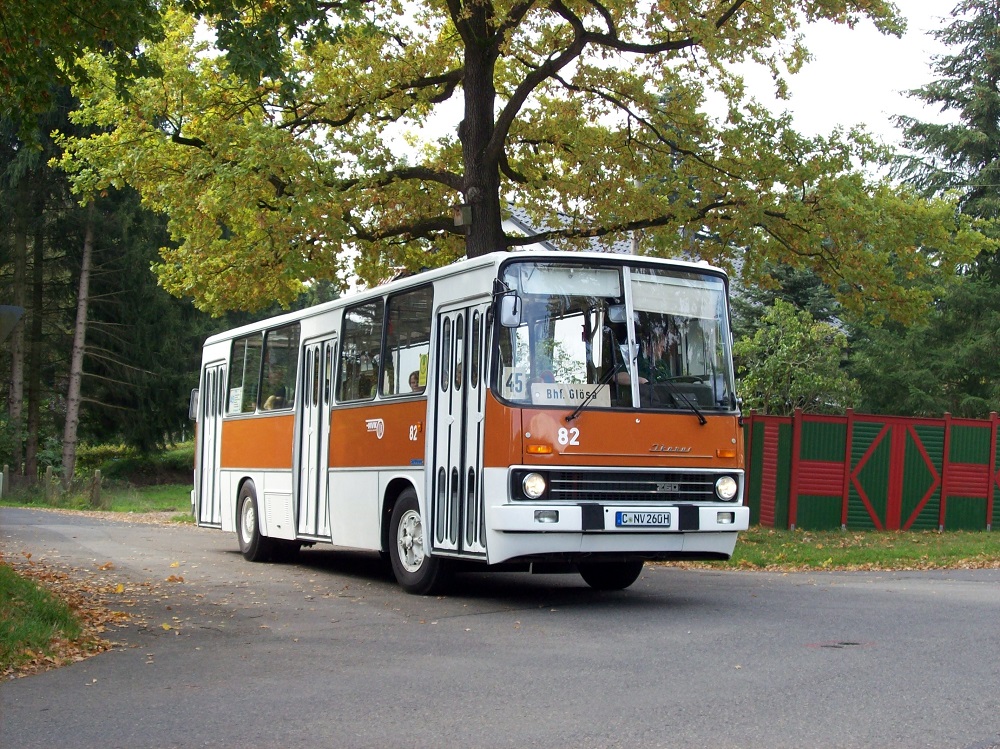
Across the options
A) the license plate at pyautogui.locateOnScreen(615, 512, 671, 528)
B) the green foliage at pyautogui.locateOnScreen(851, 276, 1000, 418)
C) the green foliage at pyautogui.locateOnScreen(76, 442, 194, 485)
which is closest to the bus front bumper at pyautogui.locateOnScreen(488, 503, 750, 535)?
the license plate at pyautogui.locateOnScreen(615, 512, 671, 528)

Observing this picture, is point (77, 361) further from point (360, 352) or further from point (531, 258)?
point (531, 258)

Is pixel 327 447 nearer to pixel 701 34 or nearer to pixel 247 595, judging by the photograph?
pixel 247 595

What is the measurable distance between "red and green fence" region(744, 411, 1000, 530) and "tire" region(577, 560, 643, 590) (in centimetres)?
962

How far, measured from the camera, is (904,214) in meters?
21.3

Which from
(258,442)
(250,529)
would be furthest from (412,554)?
(250,529)

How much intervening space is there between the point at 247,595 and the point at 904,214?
1309 cm

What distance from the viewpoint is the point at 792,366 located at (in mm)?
35312

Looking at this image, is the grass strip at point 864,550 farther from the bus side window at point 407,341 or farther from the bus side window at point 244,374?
the bus side window at point 244,374

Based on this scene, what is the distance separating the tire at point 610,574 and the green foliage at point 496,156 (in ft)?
25.9

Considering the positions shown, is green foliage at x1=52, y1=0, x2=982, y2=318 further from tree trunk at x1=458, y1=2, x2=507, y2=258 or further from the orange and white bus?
the orange and white bus

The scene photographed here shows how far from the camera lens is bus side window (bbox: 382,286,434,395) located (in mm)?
13258

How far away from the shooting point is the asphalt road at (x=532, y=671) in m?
6.64

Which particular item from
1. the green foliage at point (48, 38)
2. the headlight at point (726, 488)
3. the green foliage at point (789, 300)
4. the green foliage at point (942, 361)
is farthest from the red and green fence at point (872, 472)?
the green foliage at point (942, 361)

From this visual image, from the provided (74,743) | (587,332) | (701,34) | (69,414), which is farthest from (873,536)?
(69,414)
